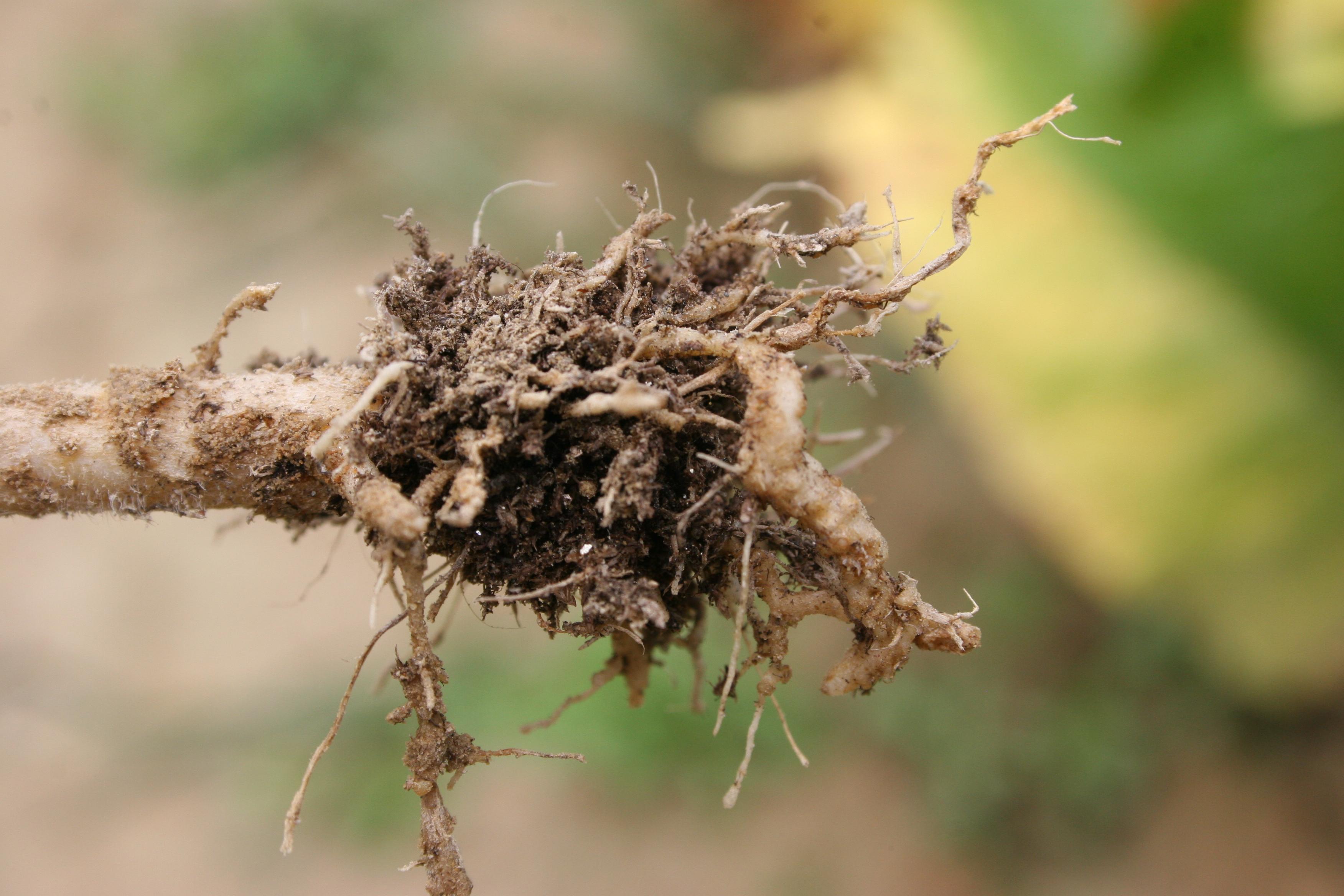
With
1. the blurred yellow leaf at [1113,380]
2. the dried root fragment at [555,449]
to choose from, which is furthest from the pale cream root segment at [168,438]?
the blurred yellow leaf at [1113,380]

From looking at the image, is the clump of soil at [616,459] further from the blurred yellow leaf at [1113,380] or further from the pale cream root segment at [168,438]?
the blurred yellow leaf at [1113,380]

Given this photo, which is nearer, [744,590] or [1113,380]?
[744,590]

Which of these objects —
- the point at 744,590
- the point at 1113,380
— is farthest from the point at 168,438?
the point at 1113,380

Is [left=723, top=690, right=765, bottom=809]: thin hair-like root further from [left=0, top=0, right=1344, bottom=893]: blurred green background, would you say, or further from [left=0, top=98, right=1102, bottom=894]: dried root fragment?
[left=0, top=0, right=1344, bottom=893]: blurred green background

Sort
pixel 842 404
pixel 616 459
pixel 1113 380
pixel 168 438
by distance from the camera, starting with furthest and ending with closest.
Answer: pixel 842 404 < pixel 1113 380 < pixel 168 438 < pixel 616 459

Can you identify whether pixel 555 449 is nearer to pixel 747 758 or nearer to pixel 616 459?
pixel 616 459

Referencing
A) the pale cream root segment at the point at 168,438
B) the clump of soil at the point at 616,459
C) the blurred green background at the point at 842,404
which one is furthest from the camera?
the blurred green background at the point at 842,404

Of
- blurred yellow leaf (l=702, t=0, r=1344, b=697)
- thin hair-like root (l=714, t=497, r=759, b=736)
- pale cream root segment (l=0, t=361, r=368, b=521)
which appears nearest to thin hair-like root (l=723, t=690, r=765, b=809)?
thin hair-like root (l=714, t=497, r=759, b=736)
